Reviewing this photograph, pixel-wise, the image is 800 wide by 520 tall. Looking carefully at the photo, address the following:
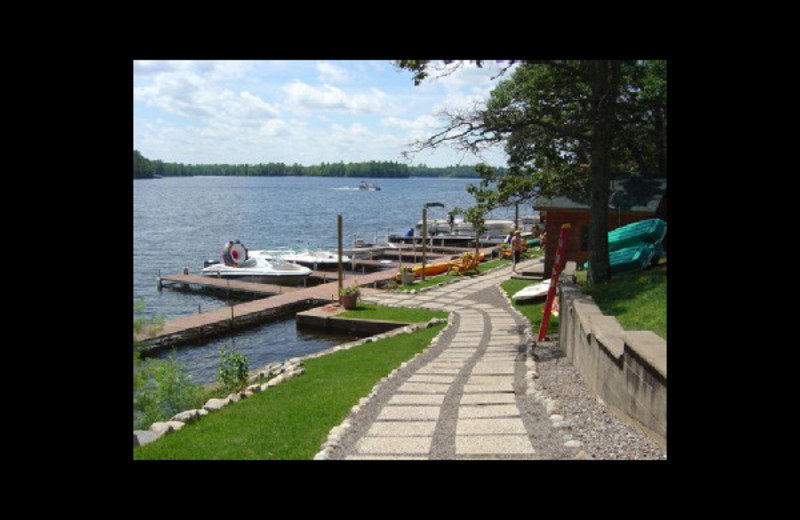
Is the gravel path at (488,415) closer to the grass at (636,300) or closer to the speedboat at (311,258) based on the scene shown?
the grass at (636,300)

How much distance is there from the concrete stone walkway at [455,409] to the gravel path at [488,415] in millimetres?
A: 11

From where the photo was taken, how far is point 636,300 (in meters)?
10.3

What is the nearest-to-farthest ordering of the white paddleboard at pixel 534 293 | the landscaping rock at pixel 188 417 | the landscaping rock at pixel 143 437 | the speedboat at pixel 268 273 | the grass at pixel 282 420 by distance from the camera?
the grass at pixel 282 420 < the landscaping rock at pixel 143 437 < the landscaping rock at pixel 188 417 < the white paddleboard at pixel 534 293 < the speedboat at pixel 268 273

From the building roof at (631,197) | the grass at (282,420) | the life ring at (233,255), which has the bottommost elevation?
the grass at (282,420)

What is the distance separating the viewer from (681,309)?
3.13 metres

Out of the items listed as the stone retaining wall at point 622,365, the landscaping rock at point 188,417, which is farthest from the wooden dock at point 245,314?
the stone retaining wall at point 622,365

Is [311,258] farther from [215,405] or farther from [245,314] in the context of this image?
[215,405]

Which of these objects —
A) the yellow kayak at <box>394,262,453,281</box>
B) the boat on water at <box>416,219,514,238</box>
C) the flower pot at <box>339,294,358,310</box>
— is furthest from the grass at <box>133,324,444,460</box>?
the boat on water at <box>416,219,514,238</box>

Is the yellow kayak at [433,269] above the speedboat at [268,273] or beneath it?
above

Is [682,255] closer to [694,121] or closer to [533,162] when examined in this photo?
[694,121]

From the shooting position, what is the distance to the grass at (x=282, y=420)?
22.0ft
